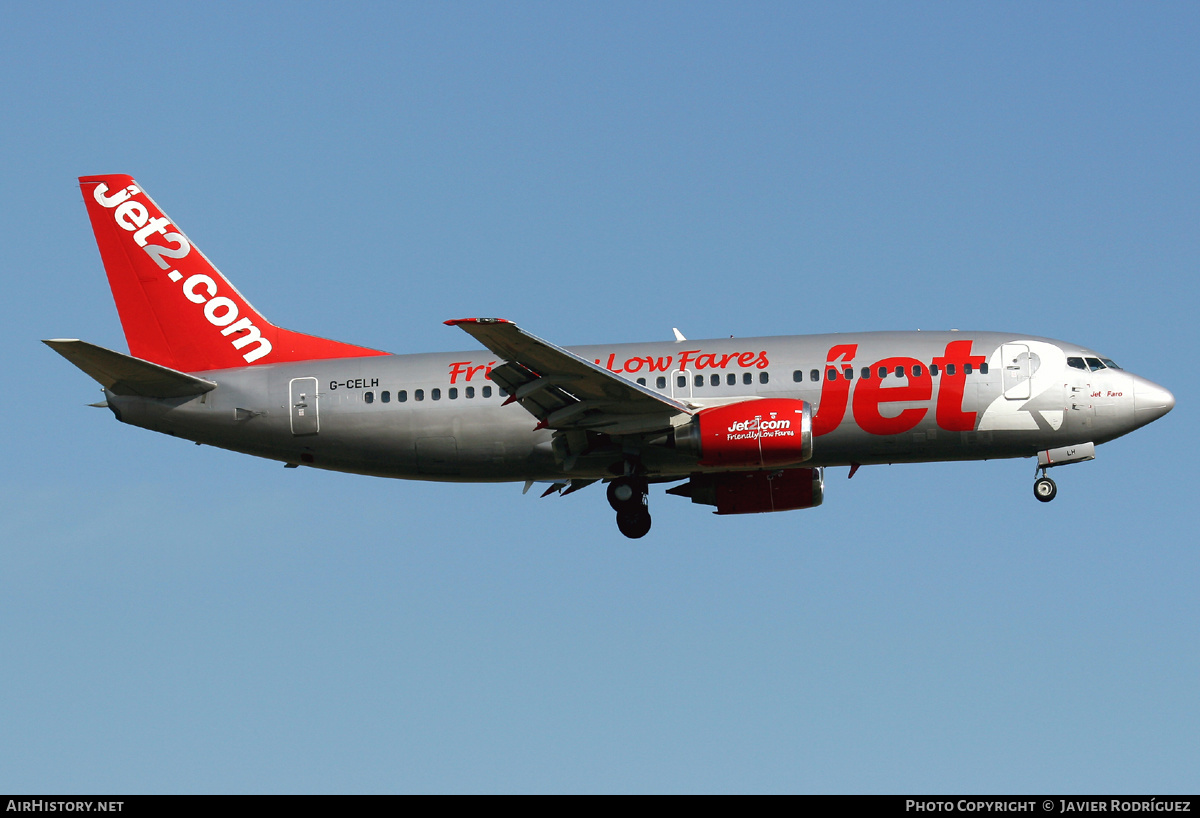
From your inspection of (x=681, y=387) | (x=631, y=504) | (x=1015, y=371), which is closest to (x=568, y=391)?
(x=681, y=387)

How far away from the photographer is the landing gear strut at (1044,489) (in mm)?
41062

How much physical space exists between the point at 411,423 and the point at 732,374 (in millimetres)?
9066

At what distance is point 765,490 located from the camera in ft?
144

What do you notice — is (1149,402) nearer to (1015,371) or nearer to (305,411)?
(1015,371)

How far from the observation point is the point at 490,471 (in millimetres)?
41906

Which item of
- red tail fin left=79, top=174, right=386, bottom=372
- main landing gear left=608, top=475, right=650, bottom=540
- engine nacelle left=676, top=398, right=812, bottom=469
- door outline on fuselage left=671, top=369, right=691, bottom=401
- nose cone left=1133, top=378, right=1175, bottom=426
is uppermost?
red tail fin left=79, top=174, right=386, bottom=372

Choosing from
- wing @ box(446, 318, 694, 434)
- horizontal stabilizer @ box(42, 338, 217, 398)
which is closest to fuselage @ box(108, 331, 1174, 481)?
horizontal stabilizer @ box(42, 338, 217, 398)

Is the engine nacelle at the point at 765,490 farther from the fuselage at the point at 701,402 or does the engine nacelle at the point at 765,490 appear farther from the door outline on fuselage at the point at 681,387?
the door outline on fuselage at the point at 681,387

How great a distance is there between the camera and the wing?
37.8 m

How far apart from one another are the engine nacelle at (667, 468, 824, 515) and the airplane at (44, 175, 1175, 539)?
4cm

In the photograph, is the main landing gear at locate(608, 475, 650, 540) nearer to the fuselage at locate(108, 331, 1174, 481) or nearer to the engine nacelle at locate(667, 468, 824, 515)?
the fuselage at locate(108, 331, 1174, 481)

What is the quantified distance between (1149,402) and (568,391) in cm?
1577

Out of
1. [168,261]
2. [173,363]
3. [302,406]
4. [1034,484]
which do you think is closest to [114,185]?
[168,261]

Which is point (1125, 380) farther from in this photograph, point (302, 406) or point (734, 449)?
point (302, 406)
